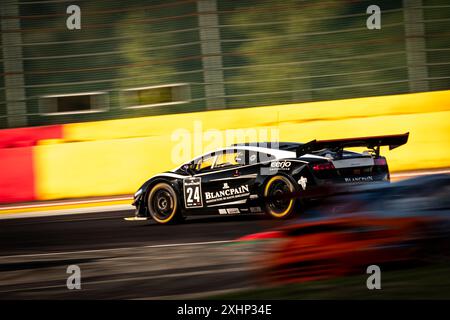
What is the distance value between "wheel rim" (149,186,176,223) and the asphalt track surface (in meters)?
0.19

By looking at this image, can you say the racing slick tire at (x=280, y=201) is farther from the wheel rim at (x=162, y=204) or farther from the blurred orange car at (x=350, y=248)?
the blurred orange car at (x=350, y=248)

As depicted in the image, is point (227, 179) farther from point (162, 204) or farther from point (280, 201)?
point (162, 204)

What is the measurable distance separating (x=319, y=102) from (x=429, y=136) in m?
2.41

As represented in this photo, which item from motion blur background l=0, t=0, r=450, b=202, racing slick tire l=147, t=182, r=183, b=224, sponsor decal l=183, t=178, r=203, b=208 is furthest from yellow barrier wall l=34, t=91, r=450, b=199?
sponsor decal l=183, t=178, r=203, b=208

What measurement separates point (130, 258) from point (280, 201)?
8.44ft

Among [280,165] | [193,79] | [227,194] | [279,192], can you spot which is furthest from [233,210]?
[193,79]

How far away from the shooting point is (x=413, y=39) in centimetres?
1717

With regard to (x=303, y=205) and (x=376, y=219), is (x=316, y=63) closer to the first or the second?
(x=303, y=205)

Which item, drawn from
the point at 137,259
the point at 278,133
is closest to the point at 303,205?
the point at 137,259

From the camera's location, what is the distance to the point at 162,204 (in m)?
11.9

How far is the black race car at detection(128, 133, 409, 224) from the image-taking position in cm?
1023

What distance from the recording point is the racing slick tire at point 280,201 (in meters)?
10.4

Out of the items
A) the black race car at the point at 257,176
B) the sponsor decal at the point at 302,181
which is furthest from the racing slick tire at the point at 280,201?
the sponsor decal at the point at 302,181

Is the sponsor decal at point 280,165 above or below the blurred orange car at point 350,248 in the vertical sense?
above
